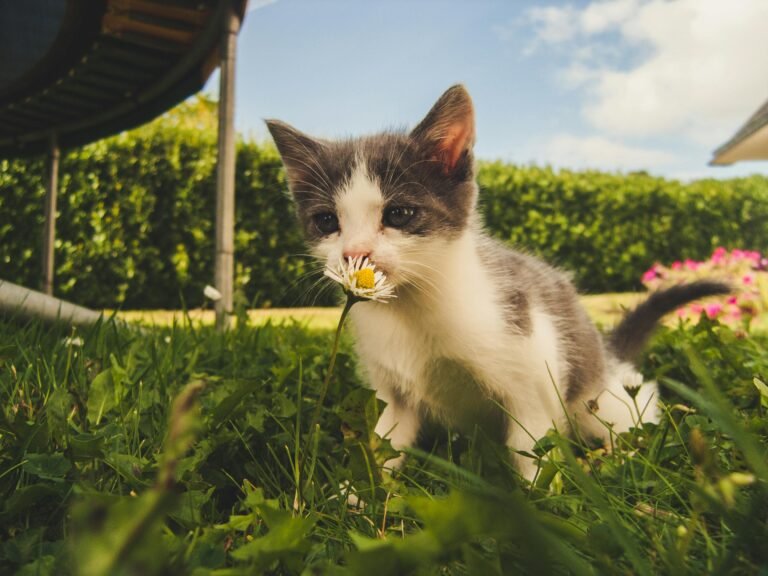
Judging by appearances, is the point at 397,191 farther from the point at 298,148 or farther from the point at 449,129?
the point at 298,148

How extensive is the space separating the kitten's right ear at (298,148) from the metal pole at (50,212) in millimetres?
Result: 3934

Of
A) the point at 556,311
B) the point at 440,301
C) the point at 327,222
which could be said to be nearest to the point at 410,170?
the point at 327,222

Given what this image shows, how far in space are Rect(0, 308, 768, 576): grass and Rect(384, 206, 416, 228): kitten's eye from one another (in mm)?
521

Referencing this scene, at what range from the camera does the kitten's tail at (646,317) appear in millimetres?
2334

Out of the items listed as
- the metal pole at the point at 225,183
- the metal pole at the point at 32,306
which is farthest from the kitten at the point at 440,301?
the metal pole at the point at 225,183

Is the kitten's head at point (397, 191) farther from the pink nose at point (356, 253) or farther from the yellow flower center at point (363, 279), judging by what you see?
the yellow flower center at point (363, 279)

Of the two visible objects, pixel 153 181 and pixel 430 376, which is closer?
pixel 430 376

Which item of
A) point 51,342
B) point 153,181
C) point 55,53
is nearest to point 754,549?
point 51,342

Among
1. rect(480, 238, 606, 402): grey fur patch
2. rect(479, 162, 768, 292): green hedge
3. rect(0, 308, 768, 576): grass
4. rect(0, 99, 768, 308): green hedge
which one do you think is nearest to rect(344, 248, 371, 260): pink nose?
rect(0, 308, 768, 576): grass

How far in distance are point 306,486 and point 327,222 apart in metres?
0.95

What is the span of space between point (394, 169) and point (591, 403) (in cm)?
94

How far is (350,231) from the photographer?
1.70 meters

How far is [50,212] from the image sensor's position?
5457 mm

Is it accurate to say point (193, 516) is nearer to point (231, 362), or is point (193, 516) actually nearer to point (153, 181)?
point (231, 362)
